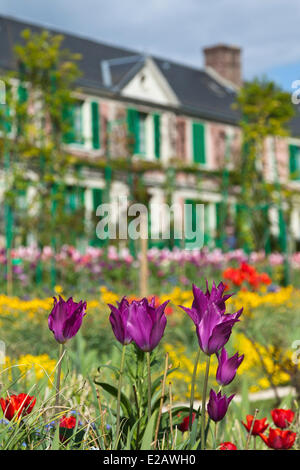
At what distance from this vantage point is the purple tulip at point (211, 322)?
5.36 feet

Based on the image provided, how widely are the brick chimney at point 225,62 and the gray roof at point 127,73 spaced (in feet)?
1.90

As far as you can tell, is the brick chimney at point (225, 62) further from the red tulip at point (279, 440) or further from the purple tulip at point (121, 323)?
the purple tulip at point (121, 323)

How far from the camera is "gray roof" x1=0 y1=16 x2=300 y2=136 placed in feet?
64.7

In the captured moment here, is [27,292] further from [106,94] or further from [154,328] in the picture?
[106,94]

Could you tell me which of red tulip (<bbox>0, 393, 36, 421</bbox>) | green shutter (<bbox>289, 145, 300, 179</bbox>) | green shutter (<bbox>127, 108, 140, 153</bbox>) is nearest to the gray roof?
green shutter (<bbox>127, 108, 140, 153</bbox>)

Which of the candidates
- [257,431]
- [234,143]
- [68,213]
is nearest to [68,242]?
[68,213]

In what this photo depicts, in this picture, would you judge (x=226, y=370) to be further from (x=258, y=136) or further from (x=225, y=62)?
(x=225, y=62)

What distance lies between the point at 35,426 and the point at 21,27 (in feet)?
64.4

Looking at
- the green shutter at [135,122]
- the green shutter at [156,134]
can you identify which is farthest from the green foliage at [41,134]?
the green shutter at [156,134]

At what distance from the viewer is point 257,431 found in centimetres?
214

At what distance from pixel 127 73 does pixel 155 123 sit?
1.60m

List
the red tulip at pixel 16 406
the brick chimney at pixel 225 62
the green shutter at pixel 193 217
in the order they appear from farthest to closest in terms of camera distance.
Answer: the brick chimney at pixel 225 62 < the green shutter at pixel 193 217 < the red tulip at pixel 16 406

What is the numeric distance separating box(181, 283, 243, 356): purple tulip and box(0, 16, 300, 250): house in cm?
1574
